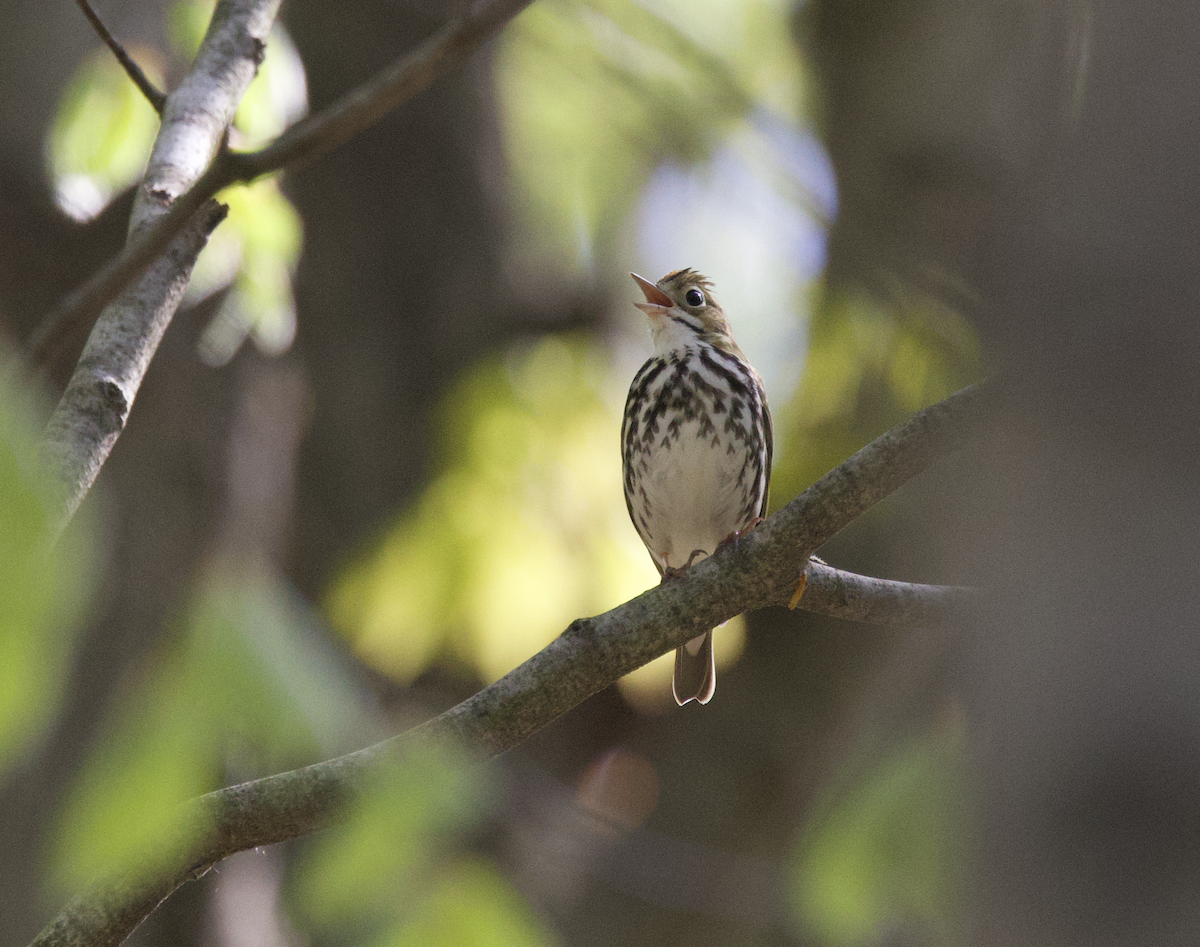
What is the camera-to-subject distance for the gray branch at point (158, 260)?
5.01ft

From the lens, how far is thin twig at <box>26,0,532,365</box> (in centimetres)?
134

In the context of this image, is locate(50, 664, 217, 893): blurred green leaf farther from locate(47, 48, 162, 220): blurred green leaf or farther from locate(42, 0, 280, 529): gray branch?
locate(47, 48, 162, 220): blurred green leaf

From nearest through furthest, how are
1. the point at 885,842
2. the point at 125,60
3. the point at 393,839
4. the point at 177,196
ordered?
1. the point at 393,839
2. the point at 885,842
3. the point at 125,60
4. the point at 177,196

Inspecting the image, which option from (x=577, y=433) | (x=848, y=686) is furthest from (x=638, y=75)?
(x=848, y=686)

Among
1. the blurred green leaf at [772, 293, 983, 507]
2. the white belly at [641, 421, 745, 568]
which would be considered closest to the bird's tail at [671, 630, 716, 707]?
the white belly at [641, 421, 745, 568]

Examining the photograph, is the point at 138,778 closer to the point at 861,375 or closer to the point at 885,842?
the point at 885,842

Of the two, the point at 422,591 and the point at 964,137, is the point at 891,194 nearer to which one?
the point at 964,137

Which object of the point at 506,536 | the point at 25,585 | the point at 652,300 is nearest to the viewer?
the point at 25,585

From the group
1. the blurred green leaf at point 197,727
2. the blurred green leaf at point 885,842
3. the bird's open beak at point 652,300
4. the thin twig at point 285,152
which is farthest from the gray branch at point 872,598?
the bird's open beak at point 652,300

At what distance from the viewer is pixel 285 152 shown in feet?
4.55

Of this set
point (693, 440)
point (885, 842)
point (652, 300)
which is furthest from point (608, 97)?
point (885, 842)

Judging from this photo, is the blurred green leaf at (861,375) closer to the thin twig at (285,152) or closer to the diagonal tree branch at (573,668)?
the diagonal tree branch at (573,668)

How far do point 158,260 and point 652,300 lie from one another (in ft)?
6.62

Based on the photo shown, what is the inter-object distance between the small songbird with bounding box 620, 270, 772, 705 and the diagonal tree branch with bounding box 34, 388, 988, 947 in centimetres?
139
